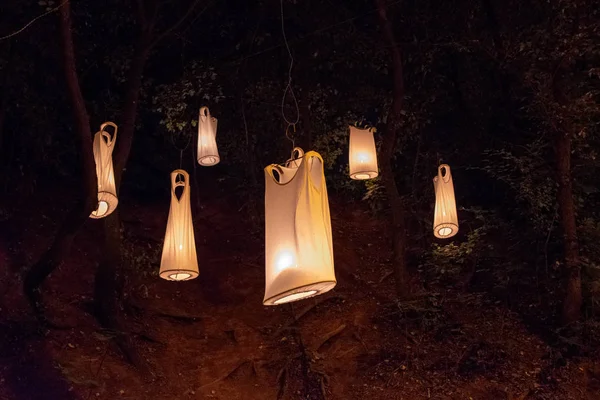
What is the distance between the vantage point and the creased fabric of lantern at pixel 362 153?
7.18m

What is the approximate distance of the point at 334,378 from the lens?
25.1 ft

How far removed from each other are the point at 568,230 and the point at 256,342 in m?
4.16

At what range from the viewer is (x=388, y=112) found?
9.12 m

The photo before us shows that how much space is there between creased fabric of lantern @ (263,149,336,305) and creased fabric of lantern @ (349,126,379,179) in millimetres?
3193

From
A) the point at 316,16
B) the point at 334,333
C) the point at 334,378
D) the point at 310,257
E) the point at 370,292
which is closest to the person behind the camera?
the point at 310,257

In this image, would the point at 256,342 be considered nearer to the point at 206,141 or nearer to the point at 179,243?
the point at 206,141

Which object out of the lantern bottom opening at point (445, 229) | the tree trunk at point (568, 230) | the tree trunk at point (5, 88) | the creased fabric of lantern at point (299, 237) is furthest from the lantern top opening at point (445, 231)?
the tree trunk at point (5, 88)

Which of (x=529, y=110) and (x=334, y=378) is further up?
(x=529, y=110)

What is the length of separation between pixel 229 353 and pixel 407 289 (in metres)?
2.41

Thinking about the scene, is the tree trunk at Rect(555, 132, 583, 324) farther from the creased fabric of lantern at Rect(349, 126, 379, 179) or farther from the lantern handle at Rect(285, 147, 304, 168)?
the lantern handle at Rect(285, 147, 304, 168)

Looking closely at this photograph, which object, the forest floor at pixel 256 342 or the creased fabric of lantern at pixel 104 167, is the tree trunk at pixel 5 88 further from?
the creased fabric of lantern at pixel 104 167

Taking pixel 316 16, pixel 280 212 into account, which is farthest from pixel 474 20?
pixel 280 212

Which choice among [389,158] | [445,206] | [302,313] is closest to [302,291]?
[445,206]

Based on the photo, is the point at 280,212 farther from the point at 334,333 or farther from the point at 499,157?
the point at 499,157
